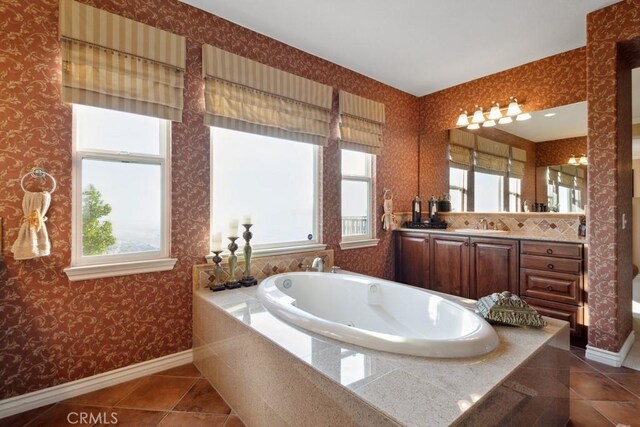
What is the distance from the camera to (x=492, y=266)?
2994 mm

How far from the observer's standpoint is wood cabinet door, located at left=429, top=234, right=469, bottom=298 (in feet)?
10.5

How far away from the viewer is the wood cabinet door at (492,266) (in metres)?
2.87

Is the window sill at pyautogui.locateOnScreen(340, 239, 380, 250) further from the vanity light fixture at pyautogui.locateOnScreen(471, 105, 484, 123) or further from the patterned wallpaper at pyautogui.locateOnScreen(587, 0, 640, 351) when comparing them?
the patterned wallpaper at pyautogui.locateOnScreen(587, 0, 640, 351)

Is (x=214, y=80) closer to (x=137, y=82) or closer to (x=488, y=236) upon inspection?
(x=137, y=82)

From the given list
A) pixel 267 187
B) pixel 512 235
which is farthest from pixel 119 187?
pixel 512 235

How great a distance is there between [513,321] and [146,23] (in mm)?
2821

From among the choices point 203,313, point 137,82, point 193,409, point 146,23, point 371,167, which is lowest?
point 193,409

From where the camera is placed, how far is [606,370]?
87.2 inches

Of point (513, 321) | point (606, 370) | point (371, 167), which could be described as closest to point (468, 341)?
point (513, 321)

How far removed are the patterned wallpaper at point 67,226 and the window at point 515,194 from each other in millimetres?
2744

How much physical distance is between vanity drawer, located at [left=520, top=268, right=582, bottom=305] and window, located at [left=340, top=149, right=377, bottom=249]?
147 cm

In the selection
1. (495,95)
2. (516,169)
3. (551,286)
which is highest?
(495,95)

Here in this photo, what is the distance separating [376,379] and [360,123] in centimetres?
276

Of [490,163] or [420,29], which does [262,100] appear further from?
[490,163]
